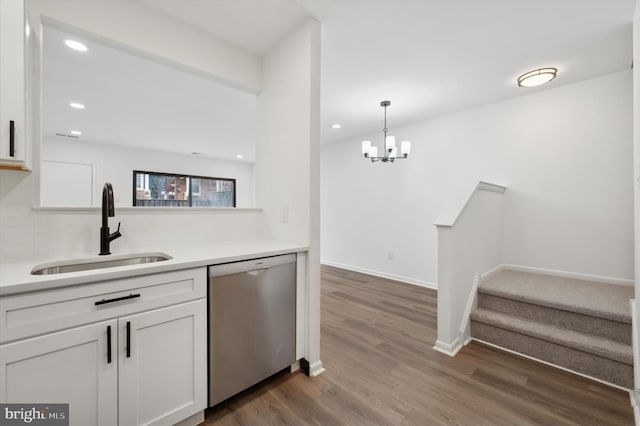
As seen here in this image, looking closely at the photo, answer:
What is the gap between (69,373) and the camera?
1047mm

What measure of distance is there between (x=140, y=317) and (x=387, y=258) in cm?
385

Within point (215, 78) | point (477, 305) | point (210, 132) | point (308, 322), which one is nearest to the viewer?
point (308, 322)

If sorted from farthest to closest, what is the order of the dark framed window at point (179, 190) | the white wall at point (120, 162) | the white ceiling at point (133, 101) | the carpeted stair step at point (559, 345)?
the dark framed window at point (179, 190)
the white wall at point (120, 162)
the white ceiling at point (133, 101)
the carpeted stair step at point (559, 345)

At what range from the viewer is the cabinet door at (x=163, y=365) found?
117 centimetres

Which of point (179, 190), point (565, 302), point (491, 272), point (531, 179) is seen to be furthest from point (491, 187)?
point (179, 190)

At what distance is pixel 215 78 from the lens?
212 centimetres

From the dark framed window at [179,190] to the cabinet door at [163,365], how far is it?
6075 millimetres

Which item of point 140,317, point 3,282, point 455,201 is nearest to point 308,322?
point 140,317

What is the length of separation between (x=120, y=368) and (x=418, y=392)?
5.63 feet

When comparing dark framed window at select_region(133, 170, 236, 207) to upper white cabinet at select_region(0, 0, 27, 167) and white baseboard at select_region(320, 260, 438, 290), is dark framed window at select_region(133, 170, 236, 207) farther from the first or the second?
upper white cabinet at select_region(0, 0, 27, 167)

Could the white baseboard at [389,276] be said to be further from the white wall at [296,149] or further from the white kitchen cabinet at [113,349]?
the white kitchen cabinet at [113,349]

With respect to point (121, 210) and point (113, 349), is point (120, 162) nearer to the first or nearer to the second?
point (121, 210)

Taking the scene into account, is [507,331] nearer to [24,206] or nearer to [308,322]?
[308,322]

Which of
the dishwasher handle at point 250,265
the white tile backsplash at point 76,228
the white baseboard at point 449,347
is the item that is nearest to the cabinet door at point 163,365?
the dishwasher handle at point 250,265
